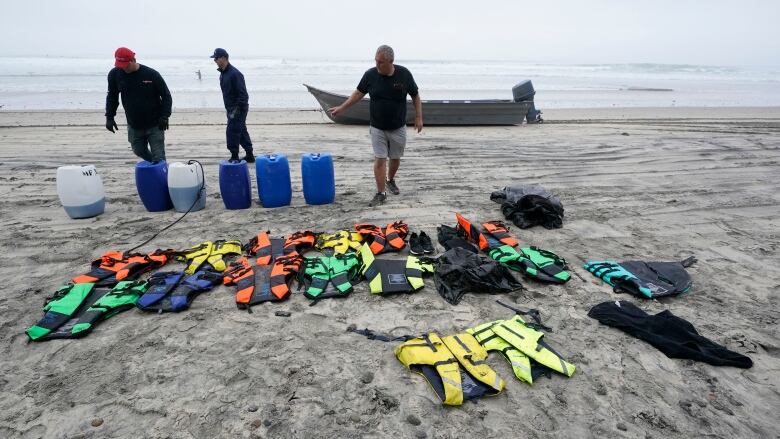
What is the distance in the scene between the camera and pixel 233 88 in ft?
20.9

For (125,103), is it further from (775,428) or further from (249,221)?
(775,428)

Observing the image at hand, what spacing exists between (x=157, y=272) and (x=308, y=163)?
2.21 metres

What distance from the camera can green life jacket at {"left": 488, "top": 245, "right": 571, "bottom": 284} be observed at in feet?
11.2

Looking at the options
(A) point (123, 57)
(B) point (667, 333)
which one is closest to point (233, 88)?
(A) point (123, 57)

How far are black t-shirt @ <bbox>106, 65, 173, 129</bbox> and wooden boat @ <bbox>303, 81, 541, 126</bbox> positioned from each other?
6.49 metres

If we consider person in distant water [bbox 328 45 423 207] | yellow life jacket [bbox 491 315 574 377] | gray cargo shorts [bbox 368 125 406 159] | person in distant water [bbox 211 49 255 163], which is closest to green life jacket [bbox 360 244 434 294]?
yellow life jacket [bbox 491 315 574 377]

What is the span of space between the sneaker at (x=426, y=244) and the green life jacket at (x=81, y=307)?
8.19ft

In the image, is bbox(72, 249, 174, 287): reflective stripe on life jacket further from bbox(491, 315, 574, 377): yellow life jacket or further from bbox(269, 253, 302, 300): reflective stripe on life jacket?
bbox(491, 315, 574, 377): yellow life jacket

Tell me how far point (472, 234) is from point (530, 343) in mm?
1697

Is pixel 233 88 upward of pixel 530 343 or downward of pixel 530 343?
upward

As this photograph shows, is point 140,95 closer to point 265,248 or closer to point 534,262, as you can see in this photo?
point 265,248

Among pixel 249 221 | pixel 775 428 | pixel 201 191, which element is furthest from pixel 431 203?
pixel 775 428

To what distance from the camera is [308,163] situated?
16.5ft

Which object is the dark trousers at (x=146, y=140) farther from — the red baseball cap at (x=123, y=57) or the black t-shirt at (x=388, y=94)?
the black t-shirt at (x=388, y=94)
